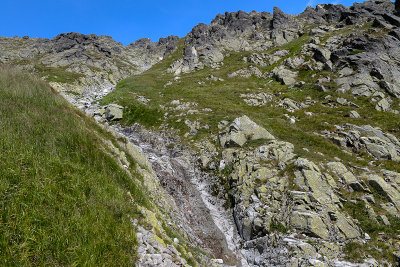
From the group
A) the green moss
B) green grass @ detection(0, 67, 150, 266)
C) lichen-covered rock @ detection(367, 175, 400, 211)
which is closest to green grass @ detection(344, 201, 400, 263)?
lichen-covered rock @ detection(367, 175, 400, 211)

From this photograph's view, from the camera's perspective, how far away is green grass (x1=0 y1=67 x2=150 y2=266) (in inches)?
141

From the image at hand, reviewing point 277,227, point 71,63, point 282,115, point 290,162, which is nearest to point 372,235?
point 277,227

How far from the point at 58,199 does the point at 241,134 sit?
1668 centimetres

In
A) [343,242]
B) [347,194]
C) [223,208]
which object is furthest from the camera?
[223,208]

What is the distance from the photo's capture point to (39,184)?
4578 millimetres

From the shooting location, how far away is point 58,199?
15.2 ft

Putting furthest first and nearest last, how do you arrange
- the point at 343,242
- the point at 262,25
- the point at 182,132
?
the point at 262,25, the point at 182,132, the point at 343,242

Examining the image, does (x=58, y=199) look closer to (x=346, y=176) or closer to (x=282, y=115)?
(x=346, y=176)

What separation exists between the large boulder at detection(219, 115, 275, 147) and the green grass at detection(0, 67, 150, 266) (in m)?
12.7

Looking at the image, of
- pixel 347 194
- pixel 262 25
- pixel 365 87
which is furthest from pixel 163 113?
pixel 262 25

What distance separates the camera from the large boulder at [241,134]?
18609 millimetres

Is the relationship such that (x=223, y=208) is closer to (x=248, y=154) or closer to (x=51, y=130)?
(x=248, y=154)

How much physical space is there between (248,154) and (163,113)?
17587 mm

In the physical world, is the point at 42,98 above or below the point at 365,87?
below
